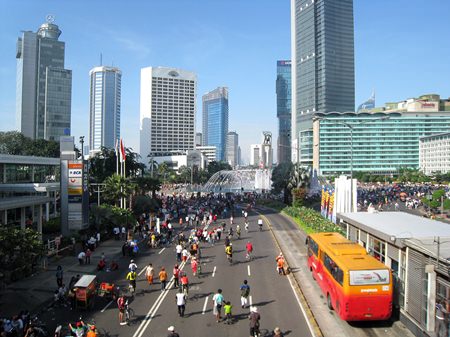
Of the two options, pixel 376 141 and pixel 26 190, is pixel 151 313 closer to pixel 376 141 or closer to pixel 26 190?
pixel 26 190

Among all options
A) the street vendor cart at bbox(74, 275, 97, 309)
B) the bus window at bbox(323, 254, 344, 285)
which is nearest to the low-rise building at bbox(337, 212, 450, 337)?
the bus window at bbox(323, 254, 344, 285)

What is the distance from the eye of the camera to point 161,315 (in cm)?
1709

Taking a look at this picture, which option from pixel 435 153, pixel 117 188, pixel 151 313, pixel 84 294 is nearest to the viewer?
pixel 151 313

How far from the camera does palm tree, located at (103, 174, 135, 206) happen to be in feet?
146

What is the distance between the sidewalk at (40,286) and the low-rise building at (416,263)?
51.2 feet

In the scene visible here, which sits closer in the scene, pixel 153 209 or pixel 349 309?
pixel 349 309

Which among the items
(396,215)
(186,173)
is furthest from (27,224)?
(186,173)

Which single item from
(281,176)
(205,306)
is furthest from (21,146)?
(205,306)

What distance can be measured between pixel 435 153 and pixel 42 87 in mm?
178110

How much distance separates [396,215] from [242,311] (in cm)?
1022

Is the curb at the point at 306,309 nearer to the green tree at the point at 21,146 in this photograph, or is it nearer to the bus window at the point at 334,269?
the bus window at the point at 334,269

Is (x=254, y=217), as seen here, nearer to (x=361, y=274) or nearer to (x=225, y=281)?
(x=225, y=281)

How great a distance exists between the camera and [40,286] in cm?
2195

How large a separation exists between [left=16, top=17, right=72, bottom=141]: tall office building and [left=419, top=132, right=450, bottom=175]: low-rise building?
156 meters
